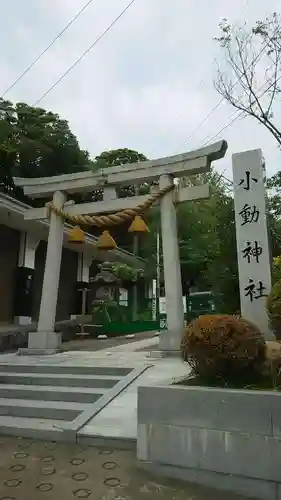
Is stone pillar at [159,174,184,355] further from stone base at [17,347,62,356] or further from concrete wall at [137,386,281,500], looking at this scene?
concrete wall at [137,386,281,500]

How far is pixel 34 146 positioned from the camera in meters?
18.9

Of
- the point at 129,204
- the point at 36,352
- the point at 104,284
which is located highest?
the point at 129,204

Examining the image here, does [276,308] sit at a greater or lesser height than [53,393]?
greater

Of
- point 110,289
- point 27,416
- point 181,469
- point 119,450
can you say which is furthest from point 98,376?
point 110,289

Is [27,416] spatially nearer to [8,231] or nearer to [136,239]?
[8,231]

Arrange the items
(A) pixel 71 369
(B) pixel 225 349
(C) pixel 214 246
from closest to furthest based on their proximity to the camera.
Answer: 1. (B) pixel 225 349
2. (A) pixel 71 369
3. (C) pixel 214 246

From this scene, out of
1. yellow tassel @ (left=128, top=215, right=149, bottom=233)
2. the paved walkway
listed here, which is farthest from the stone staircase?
yellow tassel @ (left=128, top=215, right=149, bottom=233)

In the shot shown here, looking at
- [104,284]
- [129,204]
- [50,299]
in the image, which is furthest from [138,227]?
[104,284]

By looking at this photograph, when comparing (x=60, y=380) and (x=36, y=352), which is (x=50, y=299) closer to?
(x=36, y=352)

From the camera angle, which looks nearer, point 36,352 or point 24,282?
point 36,352

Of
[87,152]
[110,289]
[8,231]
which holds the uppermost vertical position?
[87,152]

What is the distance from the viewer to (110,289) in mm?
17516

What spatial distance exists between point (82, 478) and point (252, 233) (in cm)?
429

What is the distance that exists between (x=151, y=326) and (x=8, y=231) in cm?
846
